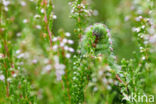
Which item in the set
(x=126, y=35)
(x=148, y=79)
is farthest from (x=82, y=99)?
(x=126, y=35)

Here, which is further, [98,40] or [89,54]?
[98,40]

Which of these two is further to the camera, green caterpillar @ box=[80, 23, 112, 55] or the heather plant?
green caterpillar @ box=[80, 23, 112, 55]

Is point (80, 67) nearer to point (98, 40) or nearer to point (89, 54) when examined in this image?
point (89, 54)

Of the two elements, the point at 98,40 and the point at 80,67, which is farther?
the point at 98,40

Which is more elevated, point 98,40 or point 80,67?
point 98,40

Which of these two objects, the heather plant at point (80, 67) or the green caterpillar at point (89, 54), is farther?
the green caterpillar at point (89, 54)

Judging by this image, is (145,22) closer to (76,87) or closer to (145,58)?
(145,58)

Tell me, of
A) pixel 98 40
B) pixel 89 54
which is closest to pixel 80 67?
pixel 89 54

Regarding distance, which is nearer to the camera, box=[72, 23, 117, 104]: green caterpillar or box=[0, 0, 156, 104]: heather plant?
box=[0, 0, 156, 104]: heather plant
